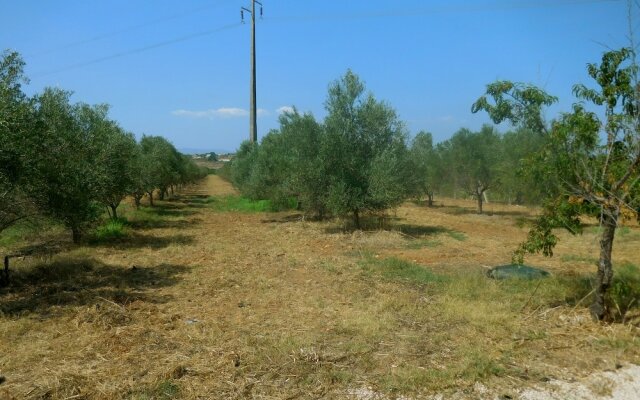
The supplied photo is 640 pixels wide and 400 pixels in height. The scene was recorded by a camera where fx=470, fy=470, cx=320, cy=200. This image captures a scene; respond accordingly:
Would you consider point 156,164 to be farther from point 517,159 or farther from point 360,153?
point 517,159

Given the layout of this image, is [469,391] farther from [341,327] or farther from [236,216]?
[236,216]

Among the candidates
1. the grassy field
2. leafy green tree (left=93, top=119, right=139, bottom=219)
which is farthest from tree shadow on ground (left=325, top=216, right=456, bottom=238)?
leafy green tree (left=93, top=119, right=139, bottom=219)

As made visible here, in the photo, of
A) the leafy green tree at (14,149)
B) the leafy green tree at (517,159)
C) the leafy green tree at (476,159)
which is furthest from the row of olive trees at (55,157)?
the leafy green tree at (476,159)

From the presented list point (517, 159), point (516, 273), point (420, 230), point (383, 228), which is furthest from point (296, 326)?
point (517, 159)

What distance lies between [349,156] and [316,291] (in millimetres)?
9164

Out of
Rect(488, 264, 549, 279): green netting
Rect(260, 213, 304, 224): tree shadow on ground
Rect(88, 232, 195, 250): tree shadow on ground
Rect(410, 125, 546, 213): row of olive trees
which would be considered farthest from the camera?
Rect(260, 213, 304, 224): tree shadow on ground

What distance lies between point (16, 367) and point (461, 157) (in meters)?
26.2

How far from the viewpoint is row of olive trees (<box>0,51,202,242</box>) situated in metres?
8.26

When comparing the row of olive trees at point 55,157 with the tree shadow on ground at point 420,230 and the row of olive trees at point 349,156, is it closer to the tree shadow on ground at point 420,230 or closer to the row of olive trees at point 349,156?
the row of olive trees at point 349,156

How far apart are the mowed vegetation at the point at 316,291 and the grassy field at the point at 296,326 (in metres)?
0.03

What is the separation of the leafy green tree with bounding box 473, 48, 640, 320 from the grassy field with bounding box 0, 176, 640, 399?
451 mm

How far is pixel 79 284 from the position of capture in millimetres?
9961

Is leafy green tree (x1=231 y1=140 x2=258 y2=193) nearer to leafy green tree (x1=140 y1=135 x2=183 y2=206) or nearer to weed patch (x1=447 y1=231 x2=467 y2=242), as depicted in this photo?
leafy green tree (x1=140 y1=135 x2=183 y2=206)

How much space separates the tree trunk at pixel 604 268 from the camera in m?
6.51
